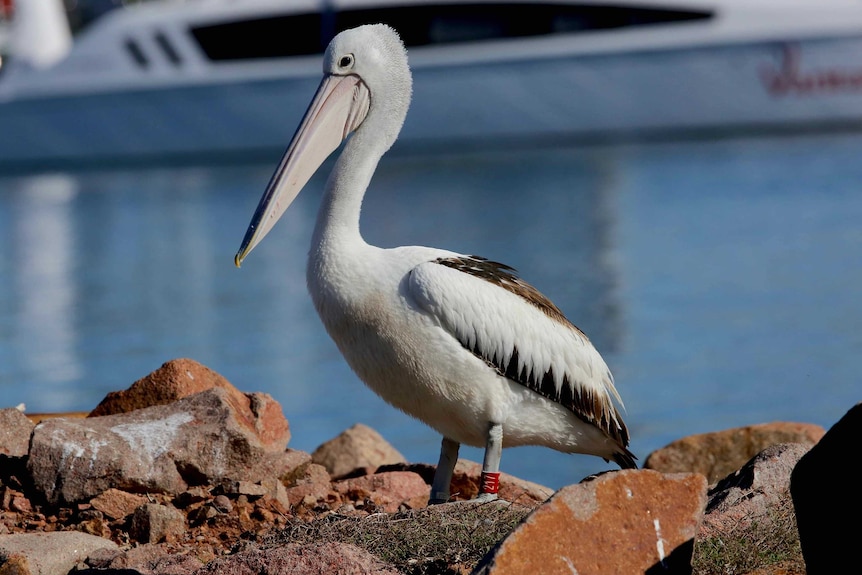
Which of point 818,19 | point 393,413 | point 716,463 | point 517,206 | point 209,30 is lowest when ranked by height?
point 716,463

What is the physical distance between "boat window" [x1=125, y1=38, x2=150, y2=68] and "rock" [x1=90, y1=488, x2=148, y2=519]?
2146 cm

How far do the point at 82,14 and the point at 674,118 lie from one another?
31377 millimetres

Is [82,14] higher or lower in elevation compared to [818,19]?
higher

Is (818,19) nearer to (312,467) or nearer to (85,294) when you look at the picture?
(85,294)

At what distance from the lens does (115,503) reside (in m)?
4.11

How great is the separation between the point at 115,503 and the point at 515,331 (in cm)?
138

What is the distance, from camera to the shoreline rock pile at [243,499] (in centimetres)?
310

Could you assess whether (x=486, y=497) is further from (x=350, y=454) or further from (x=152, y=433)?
(x=350, y=454)

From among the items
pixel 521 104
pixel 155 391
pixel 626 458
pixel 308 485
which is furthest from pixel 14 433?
pixel 521 104

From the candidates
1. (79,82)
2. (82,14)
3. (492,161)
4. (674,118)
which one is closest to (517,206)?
(492,161)

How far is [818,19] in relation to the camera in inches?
931

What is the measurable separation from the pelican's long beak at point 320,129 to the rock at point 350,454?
4.60ft

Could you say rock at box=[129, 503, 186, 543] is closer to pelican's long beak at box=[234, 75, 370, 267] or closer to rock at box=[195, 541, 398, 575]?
rock at box=[195, 541, 398, 575]

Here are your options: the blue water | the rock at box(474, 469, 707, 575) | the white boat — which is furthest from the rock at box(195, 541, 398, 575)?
the white boat
